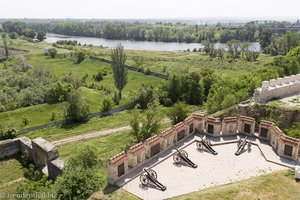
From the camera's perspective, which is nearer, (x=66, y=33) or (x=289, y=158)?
(x=289, y=158)

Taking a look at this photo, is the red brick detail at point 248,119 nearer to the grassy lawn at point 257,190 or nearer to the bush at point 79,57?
the grassy lawn at point 257,190

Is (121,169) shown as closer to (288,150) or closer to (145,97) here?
(288,150)

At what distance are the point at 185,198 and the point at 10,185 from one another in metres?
15.6

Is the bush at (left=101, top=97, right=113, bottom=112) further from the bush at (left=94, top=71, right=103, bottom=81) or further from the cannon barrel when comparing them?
the cannon barrel

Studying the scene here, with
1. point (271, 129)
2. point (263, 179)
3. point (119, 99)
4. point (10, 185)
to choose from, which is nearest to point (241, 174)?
point (263, 179)

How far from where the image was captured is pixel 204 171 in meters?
17.2

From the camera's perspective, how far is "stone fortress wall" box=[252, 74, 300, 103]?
24.9 metres

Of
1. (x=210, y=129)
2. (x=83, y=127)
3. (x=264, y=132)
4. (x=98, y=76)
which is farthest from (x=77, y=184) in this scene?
(x=98, y=76)

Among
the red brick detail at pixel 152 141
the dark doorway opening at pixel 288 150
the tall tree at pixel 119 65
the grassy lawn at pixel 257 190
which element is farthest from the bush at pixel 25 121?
the dark doorway opening at pixel 288 150

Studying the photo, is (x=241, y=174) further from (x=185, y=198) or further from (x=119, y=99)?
(x=119, y=99)

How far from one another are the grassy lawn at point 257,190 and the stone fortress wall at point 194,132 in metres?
2.75

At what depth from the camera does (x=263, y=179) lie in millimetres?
16047

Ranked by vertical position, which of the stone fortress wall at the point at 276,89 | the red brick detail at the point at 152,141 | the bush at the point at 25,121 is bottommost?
the bush at the point at 25,121

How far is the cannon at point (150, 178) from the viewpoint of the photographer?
51.0ft
